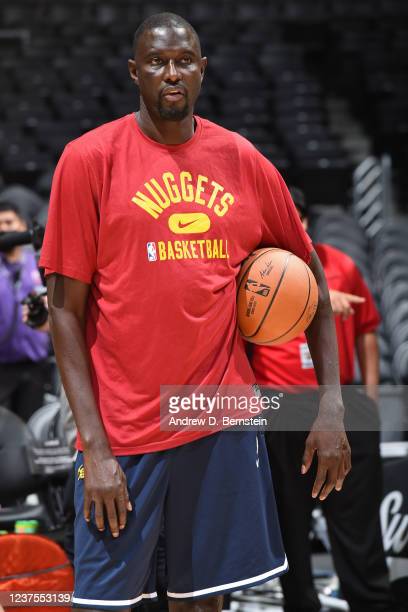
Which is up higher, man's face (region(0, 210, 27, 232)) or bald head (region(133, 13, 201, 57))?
man's face (region(0, 210, 27, 232))

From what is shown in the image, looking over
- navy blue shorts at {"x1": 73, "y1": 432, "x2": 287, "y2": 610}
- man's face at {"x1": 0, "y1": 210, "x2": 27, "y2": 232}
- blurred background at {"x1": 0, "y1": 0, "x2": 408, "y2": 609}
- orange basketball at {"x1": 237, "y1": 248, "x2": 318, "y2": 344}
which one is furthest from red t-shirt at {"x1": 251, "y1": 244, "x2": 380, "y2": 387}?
man's face at {"x1": 0, "y1": 210, "x2": 27, "y2": 232}

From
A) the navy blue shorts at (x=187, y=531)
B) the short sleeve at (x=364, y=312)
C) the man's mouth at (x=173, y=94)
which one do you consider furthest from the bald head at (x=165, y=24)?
the short sleeve at (x=364, y=312)

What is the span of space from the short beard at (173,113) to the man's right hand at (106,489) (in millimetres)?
850

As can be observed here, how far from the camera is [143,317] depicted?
106 inches

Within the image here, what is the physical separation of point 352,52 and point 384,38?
779mm

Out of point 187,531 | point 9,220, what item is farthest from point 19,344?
point 187,531

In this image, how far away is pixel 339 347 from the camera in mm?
4379

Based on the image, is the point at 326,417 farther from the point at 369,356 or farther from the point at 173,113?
the point at 369,356

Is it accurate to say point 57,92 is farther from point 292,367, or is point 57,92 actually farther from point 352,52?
point 292,367

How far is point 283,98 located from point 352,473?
29.0 feet

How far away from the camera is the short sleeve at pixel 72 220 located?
2676 mm

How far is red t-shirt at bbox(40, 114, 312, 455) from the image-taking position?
2688 millimetres

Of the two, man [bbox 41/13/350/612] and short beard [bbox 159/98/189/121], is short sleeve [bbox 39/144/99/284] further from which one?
short beard [bbox 159/98/189/121]

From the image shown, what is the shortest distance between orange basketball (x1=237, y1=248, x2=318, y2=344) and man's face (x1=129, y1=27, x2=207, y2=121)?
45 cm
